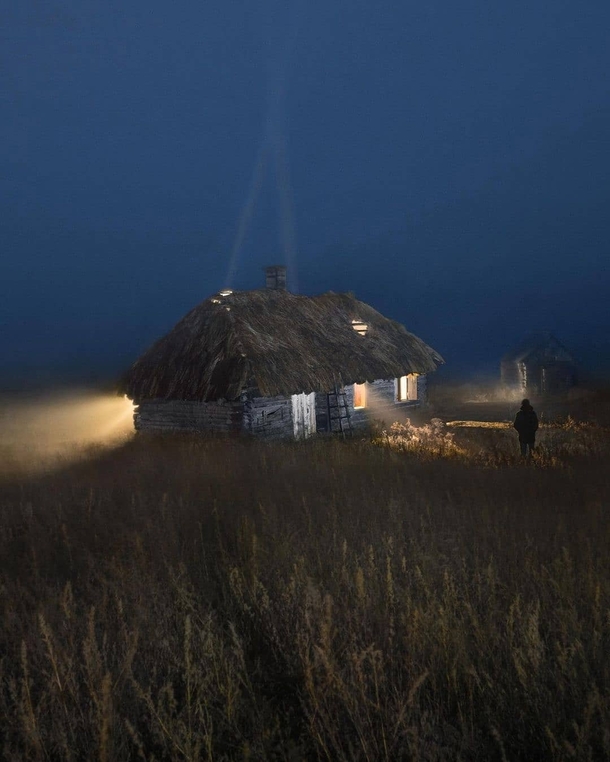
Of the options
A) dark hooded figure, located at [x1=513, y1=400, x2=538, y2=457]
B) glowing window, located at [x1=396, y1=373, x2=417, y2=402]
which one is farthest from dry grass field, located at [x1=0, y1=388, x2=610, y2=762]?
glowing window, located at [x1=396, y1=373, x2=417, y2=402]

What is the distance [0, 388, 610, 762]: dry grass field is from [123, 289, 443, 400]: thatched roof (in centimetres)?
729

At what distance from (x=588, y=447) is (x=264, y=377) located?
7440 mm

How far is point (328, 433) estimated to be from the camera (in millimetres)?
17109

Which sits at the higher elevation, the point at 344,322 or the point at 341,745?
the point at 344,322

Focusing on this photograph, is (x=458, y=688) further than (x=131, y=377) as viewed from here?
No

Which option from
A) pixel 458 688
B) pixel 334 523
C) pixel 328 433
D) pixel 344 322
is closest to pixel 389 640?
pixel 458 688

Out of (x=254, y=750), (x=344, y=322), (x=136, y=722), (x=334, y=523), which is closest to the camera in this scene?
(x=254, y=750)

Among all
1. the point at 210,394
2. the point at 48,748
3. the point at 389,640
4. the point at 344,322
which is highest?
the point at 344,322

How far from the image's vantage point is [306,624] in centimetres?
314

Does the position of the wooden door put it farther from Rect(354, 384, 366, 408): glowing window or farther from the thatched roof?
Rect(354, 384, 366, 408): glowing window

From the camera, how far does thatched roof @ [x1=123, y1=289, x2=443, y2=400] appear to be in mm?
14820

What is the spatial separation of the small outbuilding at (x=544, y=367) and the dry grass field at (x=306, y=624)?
91.4ft

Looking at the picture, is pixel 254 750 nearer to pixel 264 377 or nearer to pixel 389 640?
pixel 389 640

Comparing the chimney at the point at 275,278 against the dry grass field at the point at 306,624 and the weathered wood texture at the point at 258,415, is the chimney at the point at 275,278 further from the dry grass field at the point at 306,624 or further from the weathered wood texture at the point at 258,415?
the dry grass field at the point at 306,624
